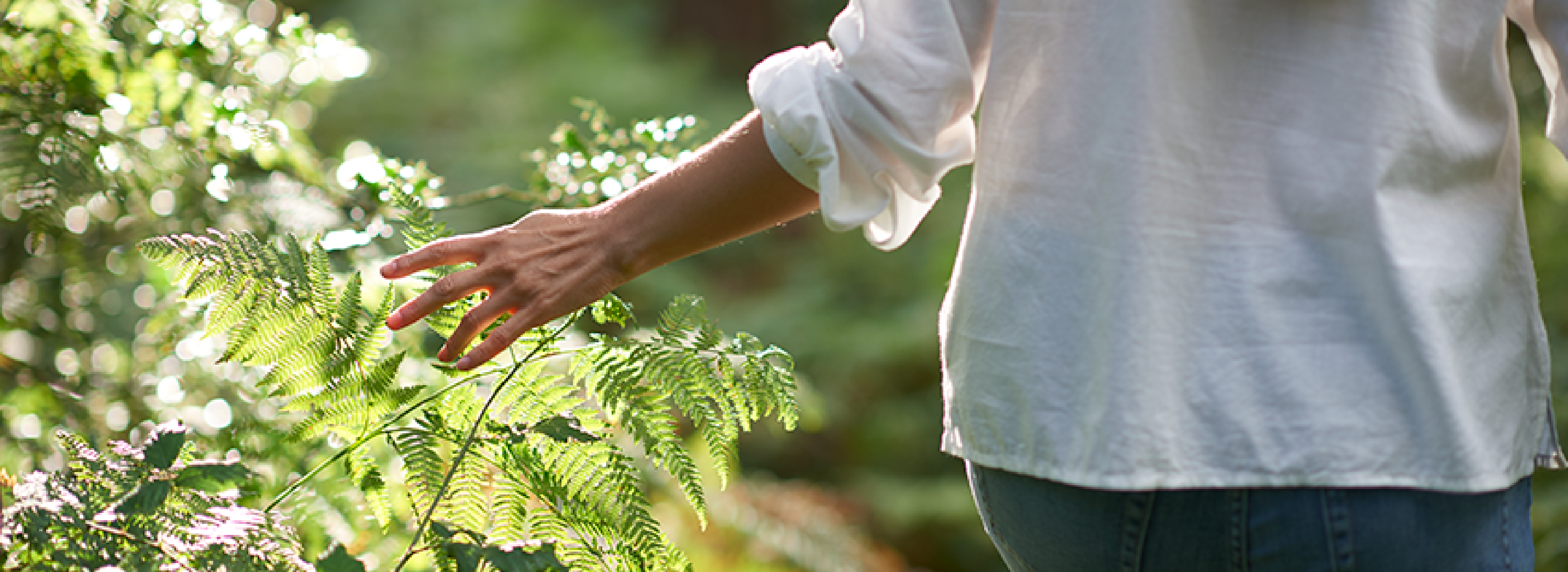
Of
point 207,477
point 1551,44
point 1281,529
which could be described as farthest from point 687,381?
point 1551,44

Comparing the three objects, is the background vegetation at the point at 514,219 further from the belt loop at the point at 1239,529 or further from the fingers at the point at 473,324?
the belt loop at the point at 1239,529

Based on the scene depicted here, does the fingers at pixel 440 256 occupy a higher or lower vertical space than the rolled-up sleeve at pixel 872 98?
lower

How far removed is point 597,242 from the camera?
77 cm

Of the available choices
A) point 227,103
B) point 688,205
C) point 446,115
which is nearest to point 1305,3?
point 688,205

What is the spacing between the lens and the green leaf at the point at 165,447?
680 mm

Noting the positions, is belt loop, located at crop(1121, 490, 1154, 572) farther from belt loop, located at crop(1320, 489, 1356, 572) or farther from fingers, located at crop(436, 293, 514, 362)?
fingers, located at crop(436, 293, 514, 362)

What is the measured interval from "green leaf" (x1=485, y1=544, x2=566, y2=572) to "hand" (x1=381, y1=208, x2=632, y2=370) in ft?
0.49

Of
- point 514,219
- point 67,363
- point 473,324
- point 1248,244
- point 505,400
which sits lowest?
point 514,219

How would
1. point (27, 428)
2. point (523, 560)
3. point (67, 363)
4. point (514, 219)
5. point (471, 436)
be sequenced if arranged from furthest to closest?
point (514, 219), point (67, 363), point (27, 428), point (471, 436), point (523, 560)

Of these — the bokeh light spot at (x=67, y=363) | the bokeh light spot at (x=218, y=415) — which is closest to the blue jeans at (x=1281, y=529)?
the bokeh light spot at (x=218, y=415)

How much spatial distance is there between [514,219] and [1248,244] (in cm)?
459

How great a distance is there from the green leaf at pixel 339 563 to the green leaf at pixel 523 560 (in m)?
0.08

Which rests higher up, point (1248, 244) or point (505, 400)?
point (1248, 244)

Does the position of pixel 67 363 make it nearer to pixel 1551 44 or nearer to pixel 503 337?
pixel 503 337
